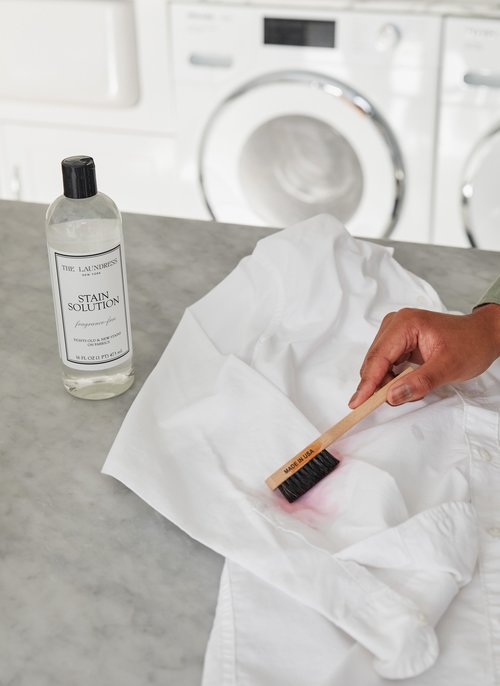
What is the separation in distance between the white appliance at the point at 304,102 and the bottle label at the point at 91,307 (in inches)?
58.6

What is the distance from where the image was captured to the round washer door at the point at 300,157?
7.21 feet

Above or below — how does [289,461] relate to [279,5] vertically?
below

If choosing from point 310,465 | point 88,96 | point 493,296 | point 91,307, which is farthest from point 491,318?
point 88,96

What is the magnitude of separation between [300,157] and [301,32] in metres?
0.43

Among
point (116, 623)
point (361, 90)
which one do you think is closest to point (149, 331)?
point (116, 623)

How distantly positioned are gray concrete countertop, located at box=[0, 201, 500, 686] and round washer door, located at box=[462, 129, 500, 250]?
1191 mm

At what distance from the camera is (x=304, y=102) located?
2221 mm

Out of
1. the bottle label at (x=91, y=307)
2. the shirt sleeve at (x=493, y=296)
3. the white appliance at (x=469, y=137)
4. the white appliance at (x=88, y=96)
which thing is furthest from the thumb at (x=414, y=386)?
the white appliance at (x=88, y=96)

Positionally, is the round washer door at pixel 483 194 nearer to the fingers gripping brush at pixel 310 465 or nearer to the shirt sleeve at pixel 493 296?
the shirt sleeve at pixel 493 296

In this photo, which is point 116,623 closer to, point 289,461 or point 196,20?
point 289,461

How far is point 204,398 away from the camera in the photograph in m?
0.75

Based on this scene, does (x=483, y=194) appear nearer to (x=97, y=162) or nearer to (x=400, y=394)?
(x=97, y=162)

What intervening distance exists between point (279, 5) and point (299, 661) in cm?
185

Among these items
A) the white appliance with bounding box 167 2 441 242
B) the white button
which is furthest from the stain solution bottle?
the white appliance with bounding box 167 2 441 242
